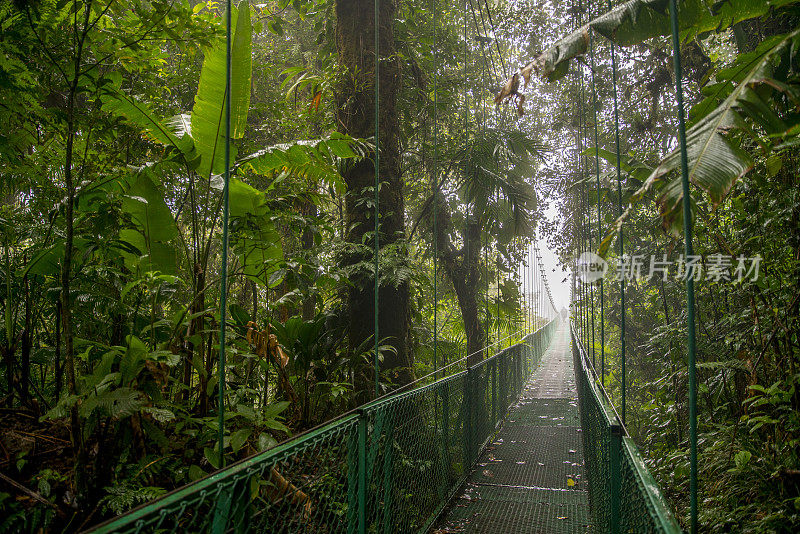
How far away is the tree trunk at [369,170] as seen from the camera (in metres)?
Result: 3.69

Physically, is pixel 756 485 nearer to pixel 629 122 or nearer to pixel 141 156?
pixel 141 156

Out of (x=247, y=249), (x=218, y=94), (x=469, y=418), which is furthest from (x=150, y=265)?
(x=469, y=418)

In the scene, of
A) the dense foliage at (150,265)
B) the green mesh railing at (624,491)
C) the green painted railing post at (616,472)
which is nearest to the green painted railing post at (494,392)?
the dense foliage at (150,265)

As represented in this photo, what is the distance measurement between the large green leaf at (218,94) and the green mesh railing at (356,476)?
149 centimetres

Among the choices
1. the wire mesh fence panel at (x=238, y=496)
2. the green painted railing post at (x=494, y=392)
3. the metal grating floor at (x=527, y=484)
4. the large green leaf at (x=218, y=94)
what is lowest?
the metal grating floor at (x=527, y=484)

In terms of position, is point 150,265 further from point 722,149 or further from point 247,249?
point 722,149

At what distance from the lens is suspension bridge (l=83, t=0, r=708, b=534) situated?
1.33 meters

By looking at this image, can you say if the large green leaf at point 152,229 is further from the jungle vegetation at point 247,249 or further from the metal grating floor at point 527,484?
the metal grating floor at point 527,484

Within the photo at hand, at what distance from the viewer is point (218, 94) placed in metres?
2.52

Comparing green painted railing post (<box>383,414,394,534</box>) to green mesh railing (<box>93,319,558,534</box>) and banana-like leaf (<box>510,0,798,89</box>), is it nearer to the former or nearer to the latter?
green mesh railing (<box>93,319,558,534</box>)

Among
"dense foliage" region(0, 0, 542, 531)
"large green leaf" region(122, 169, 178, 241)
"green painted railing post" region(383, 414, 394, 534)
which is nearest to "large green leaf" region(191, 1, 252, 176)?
"dense foliage" region(0, 0, 542, 531)

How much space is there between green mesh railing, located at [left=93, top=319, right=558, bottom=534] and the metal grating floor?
0.53ft

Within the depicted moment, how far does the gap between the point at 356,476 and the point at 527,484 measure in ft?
8.06

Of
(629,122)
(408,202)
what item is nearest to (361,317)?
(408,202)
